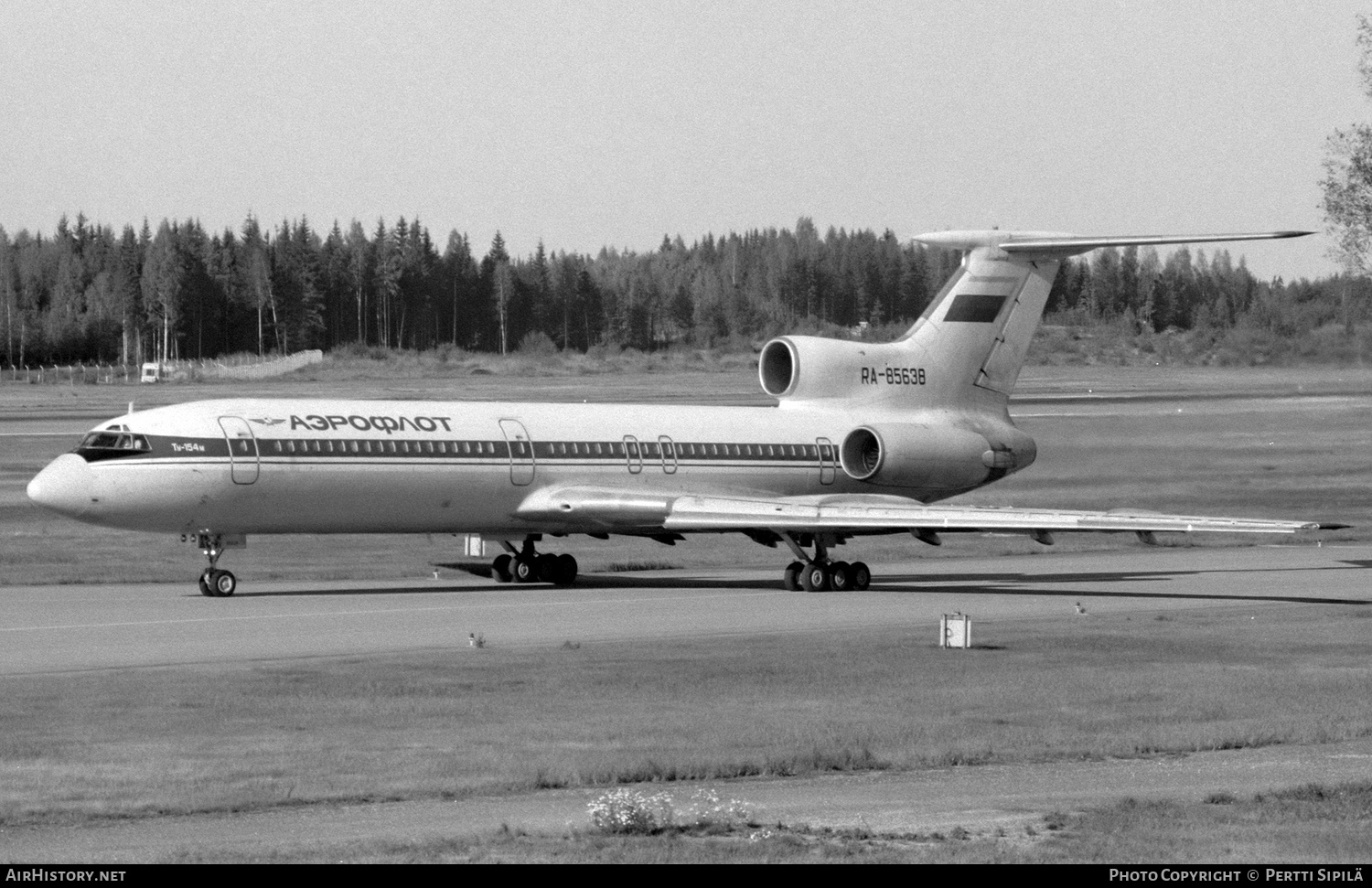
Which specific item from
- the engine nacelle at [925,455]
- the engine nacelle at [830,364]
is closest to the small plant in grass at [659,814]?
the engine nacelle at [925,455]

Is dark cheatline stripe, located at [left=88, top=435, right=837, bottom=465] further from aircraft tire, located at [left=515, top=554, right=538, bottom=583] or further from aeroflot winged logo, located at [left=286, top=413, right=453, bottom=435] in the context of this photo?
aircraft tire, located at [left=515, top=554, right=538, bottom=583]

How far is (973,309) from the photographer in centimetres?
4369

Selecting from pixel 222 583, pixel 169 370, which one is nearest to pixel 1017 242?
pixel 222 583

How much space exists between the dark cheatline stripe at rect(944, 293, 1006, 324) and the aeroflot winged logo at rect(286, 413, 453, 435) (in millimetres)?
12868

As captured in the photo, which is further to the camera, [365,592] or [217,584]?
[365,592]

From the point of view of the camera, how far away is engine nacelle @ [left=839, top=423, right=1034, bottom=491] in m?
41.6

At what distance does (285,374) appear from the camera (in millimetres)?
104000

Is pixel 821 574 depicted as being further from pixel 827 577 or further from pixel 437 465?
pixel 437 465

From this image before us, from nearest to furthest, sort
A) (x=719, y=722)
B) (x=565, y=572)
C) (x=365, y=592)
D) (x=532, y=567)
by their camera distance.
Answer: (x=719, y=722) < (x=365, y=592) < (x=565, y=572) < (x=532, y=567)

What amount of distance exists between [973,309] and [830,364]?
3.62 meters

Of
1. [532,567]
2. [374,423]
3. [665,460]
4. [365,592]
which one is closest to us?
[365,592]

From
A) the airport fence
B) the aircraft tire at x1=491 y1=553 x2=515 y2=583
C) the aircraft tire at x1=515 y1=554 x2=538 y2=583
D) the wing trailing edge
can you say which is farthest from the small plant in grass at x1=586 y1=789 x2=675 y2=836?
the airport fence

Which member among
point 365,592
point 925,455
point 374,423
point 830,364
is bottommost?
point 365,592

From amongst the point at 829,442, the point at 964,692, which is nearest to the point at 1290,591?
the point at 829,442
